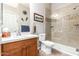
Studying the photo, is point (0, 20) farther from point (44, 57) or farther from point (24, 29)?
point (44, 57)

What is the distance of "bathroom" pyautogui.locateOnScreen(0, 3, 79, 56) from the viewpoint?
5.21 ft

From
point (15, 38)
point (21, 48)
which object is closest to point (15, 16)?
point (15, 38)

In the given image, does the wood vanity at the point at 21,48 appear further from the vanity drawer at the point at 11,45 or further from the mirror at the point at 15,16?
the mirror at the point at 15,16

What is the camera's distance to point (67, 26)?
162cm

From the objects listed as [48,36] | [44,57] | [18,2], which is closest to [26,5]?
[18,2]

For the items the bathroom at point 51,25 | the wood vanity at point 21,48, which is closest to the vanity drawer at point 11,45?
the wood vanity at point 21,48

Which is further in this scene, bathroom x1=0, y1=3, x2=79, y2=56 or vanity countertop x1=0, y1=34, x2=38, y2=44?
bathroom x1=0, y1=3, x2=79, y2=56

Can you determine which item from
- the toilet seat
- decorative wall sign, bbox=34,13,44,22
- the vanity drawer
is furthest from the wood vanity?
decorative wall sign, bbox=34,13,44,22

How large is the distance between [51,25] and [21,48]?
1.74 ft

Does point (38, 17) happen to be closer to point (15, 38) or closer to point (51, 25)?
point (51, 25)

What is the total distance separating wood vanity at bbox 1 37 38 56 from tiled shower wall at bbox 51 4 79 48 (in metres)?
0.30

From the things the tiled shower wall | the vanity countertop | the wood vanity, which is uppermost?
the tiled shower wall

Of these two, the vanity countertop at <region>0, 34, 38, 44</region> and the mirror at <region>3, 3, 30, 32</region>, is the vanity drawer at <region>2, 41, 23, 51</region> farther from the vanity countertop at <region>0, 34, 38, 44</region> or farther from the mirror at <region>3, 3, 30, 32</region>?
the mirror at <region>3, 3, 30, 32</region>

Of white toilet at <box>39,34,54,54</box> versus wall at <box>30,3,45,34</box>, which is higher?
wall at <box>30,3,45,34</box>
